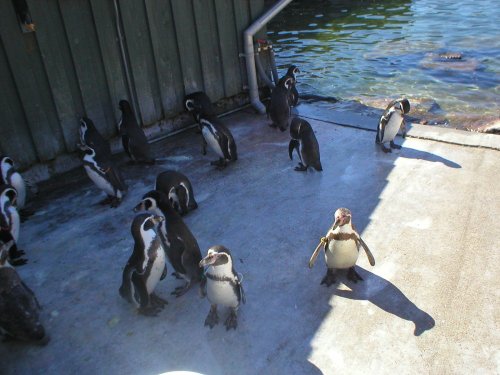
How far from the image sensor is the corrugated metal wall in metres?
5.65

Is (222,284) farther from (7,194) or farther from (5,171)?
(5,171)

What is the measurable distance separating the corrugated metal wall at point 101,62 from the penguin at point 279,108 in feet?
3.11

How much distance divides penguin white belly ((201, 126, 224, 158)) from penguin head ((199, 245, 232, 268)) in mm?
→ 2984

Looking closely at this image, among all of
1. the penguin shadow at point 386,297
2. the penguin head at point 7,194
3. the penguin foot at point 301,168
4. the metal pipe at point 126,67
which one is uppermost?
the metal pipe at point 126,67

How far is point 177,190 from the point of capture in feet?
16.8

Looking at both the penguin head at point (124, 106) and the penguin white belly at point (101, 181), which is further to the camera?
the penguin head at point (124, 106)

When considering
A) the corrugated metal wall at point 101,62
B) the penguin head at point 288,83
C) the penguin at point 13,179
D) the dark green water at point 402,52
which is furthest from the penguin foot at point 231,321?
the dark green water at point 402,52

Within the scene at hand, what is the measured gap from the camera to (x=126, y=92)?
6.69 m

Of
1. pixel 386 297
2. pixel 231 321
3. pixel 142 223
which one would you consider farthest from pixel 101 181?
pixel 386 297

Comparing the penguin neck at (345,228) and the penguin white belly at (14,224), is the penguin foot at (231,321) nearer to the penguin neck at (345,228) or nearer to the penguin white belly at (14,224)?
Result: the penguin neck at (345,228)

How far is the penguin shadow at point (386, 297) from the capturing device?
3.57 m

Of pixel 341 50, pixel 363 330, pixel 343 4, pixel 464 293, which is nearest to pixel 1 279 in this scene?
pixel 363 330

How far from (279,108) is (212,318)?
4.28 m

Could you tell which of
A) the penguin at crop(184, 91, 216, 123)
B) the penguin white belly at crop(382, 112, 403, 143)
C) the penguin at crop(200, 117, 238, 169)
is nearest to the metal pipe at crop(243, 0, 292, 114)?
the penguin at crop(184, 91, 216, 123)
